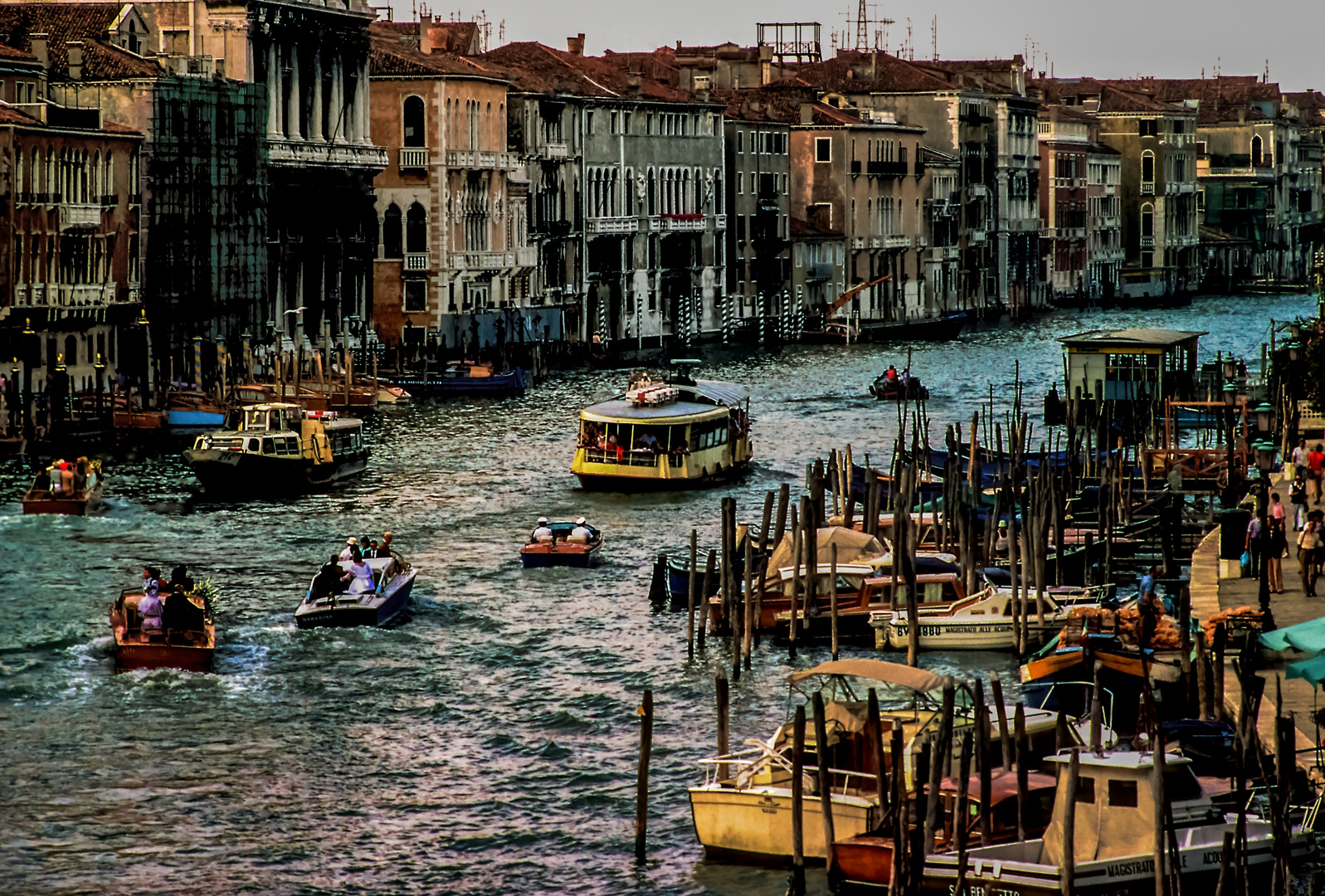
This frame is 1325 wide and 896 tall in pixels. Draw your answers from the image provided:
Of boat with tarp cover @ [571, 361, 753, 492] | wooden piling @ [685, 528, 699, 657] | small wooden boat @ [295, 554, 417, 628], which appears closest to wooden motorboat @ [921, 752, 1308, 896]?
wooden piling @ [685, 528, 699, 657]

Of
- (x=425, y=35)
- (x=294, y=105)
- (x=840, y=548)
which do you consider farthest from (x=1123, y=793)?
(x=425, y=35)

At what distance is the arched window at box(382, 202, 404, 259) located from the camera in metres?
75.6

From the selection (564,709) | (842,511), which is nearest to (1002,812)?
(564,709)

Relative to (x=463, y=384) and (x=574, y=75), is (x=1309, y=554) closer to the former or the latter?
(x=463, y=384)

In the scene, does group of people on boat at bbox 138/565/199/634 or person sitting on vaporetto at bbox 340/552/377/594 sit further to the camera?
person sitting on vaporetto at bbox 340/552/377/594

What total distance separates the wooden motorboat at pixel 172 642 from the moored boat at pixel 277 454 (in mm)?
15620

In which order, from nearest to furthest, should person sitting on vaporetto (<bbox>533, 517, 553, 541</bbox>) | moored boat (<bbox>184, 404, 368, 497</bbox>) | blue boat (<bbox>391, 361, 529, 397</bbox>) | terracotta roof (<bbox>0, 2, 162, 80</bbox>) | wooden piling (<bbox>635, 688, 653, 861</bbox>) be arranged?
1. wooden piling (<bbox>635, 688, 653, 861</bbox>)
2. person sitting on vaporetto (<bbox>533, 517, 553, 541</bbox>)
3. moored boat (<bbox>184, 404, 368, 497</bbox>)
4. terracotta roof (<bbox>0, 2, 162, 80</bbox>)
5. blue boat (<bbox>391, 361, 529, 397</bbox>)

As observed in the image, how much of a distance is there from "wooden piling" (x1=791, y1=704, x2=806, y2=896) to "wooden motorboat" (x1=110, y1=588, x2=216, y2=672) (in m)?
9.92

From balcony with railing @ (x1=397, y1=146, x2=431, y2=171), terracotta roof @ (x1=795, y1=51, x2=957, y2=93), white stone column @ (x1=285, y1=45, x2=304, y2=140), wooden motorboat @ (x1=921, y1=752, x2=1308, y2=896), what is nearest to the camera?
wooden motorboat @ (x1=921, y1=752, x2=1308, y2=896)

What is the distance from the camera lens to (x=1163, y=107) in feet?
454

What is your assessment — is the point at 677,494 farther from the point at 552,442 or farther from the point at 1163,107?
the point at 1163,107

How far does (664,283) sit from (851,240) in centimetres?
1357

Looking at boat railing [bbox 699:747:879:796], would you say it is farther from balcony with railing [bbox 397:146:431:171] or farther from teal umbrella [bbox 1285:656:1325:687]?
balcony with railing [bbox 397:146:431:171]

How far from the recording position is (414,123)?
76.2m
